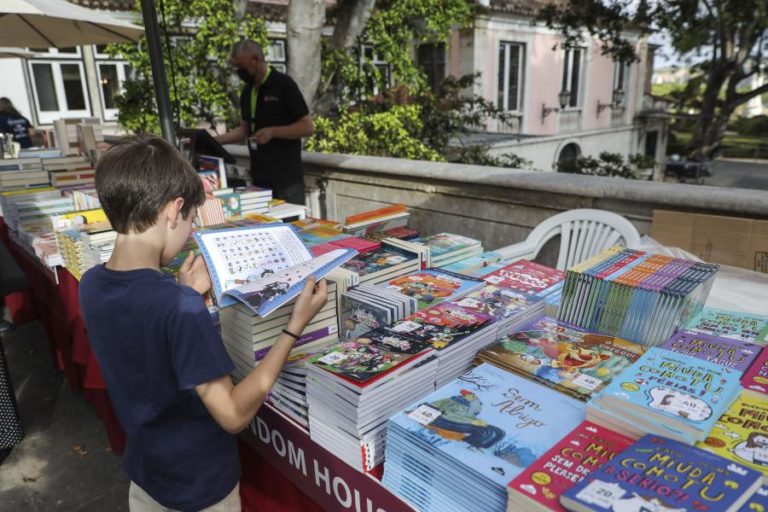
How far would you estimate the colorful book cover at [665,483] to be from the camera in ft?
2.98

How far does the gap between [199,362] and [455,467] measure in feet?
2.02

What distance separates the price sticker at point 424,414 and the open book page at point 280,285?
0.46m

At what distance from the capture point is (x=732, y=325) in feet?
5.74

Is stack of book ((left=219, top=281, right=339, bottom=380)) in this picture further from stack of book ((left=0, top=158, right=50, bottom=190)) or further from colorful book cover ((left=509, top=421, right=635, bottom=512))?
stack of book ((left=0, top=158, right=50, bottom=190))

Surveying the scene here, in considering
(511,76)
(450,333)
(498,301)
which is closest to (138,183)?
(450,333)

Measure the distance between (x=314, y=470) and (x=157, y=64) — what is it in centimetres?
259

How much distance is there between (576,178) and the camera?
3395 millimetres

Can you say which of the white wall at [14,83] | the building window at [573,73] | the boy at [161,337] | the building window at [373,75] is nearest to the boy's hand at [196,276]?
the boy at [161,337]

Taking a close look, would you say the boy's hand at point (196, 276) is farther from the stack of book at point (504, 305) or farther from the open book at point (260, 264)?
the stack of book at point (504, 305)

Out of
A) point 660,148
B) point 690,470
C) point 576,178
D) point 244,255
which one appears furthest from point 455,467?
point 660,148

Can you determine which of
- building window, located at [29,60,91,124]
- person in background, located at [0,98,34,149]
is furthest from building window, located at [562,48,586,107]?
person in background, located at [0,98,34,149]

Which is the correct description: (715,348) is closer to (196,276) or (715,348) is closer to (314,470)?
(314,470)

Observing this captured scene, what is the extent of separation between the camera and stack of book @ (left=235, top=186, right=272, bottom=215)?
3203 mm

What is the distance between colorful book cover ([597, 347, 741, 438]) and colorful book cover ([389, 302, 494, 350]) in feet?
1.55
